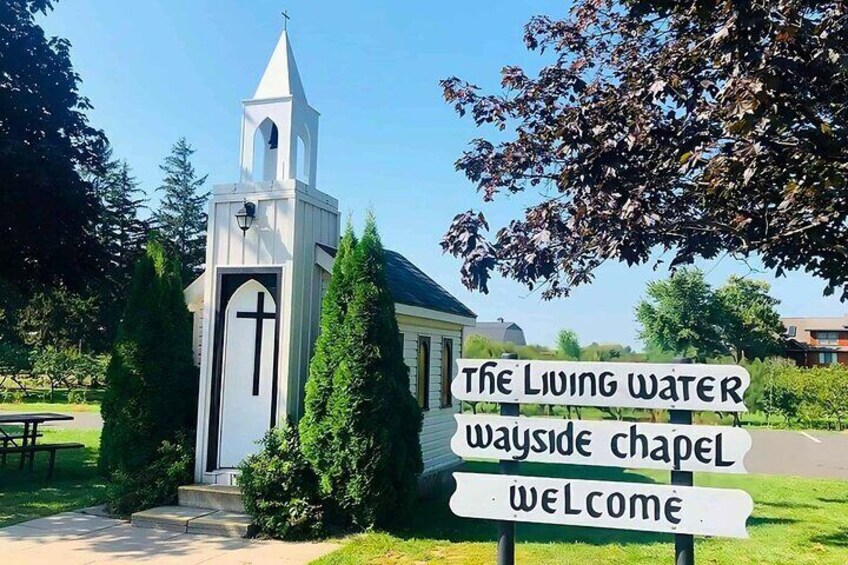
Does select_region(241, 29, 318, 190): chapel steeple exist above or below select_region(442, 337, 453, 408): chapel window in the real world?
above

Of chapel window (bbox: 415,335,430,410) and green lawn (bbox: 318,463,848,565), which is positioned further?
chapel window (bbox: 415,335,430,410)

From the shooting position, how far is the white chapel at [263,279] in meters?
8.32

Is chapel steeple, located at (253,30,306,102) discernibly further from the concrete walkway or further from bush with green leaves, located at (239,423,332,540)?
the concrete walkway

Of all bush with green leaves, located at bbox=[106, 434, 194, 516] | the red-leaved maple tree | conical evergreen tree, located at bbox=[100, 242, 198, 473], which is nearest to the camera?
A: the red-leaved maple tree

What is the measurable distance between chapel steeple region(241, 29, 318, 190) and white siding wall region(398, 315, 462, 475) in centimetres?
270

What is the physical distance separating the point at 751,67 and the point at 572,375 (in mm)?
2196

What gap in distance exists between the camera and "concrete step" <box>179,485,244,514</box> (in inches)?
311

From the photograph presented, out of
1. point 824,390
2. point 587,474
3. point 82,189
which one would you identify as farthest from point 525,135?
point 824,390

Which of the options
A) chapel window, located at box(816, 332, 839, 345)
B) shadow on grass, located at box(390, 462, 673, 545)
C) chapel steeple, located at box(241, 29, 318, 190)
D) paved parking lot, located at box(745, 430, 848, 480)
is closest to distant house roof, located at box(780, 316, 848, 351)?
chapel window, located at box(816, 332, 839, 345)

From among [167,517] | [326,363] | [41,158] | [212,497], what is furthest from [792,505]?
[41,158]

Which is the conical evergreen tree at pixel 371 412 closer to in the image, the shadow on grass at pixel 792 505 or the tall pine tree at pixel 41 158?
the shadow on grass at pixel 792 505

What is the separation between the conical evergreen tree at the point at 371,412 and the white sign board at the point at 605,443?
9.56 feet

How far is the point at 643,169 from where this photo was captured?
5246 mm

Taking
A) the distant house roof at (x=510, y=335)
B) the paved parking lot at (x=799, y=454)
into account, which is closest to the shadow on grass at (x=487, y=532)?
the distant house roof at (x=510, y=335)
